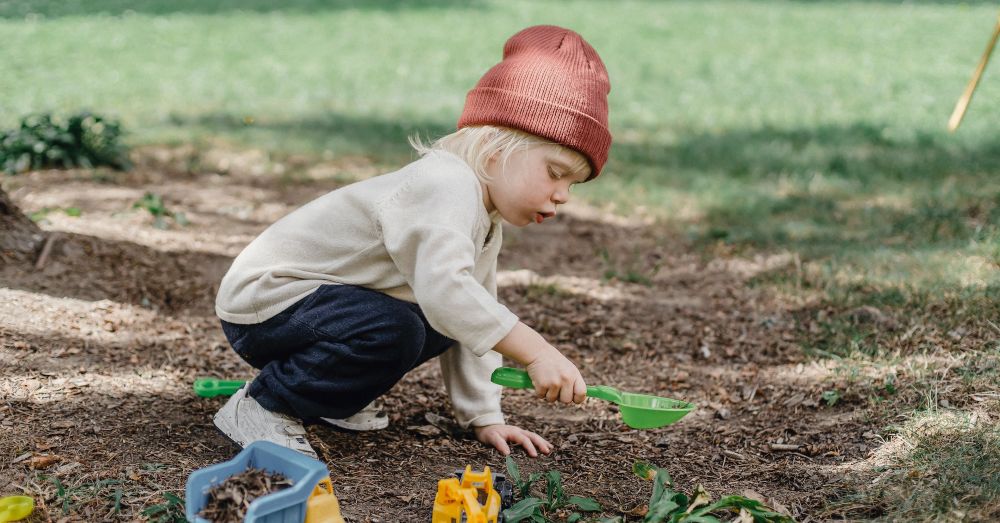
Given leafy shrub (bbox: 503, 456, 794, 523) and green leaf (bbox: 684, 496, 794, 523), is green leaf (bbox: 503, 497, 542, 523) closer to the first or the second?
leafy shrub (bbox: 503, 456, 794, 523)

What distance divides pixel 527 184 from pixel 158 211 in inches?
105

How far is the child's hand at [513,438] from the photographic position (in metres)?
2.83

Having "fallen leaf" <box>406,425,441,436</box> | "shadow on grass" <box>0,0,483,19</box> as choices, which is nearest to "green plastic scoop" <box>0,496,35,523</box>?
"fallen leaf" <box>406,425,441,436</box>

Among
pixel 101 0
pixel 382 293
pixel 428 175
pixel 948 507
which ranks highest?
pixel 428 175

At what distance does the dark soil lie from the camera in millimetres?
2520

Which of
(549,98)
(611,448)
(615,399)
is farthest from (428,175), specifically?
(611,448)

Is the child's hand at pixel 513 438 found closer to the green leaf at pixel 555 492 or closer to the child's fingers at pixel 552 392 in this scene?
the green leaf at pixel 555 492

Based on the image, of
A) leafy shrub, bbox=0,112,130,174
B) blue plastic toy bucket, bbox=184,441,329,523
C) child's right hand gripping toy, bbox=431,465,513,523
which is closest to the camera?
blue plastic toy bucket, bbox=184,441,329,523

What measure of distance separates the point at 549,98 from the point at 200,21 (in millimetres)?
11247

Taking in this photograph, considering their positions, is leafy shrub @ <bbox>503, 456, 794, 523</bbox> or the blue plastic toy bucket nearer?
the blue plastic toy bucket

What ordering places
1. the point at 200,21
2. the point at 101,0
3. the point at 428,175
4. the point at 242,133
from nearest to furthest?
the point at 428,175, the point at 242,133, the point at 200,21, the point at 101,0

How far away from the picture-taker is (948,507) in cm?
216

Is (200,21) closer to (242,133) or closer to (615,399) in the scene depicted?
A: (242,133)

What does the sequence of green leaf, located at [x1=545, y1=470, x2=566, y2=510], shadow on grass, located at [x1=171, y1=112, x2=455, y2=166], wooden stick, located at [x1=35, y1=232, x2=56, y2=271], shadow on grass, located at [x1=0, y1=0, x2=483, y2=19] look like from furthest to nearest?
1. shadow on grass, located at [x1=0, y1=0, x2=483, y2=19]
2. shadow on grass, located at [x1=171, y1=112, x2=455, y2=166]
3. wooden stick, located at [x1=35, y1=232, x2=56, y2=271]
4. green leaf, located at [x1=545, y1=470, x2=566, y2=510]
